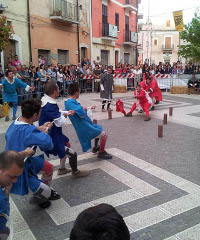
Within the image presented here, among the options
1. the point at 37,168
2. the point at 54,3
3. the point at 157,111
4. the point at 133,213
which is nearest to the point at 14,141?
the point at 37,168

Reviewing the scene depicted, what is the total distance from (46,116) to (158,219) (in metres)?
2.05

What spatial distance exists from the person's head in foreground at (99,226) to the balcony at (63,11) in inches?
712

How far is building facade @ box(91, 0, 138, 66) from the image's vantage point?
22.9 meters

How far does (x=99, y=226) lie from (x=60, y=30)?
18962 millimetres

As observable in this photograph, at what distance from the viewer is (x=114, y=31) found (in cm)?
2472

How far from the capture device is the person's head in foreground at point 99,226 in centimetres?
102

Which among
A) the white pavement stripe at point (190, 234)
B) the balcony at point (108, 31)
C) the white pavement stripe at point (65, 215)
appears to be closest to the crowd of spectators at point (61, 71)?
the balcony at point (108, 31)

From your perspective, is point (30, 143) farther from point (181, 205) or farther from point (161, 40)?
point (161, 40)

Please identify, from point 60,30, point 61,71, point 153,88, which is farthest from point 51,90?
point 60,30

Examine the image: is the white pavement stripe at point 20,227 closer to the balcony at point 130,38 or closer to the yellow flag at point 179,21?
the yellow flag at point 179,21

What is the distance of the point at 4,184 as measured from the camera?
7.31 feet

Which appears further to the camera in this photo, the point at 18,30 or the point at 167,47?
the point at 167,47

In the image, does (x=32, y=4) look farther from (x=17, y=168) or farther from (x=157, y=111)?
(x=17, y=168)

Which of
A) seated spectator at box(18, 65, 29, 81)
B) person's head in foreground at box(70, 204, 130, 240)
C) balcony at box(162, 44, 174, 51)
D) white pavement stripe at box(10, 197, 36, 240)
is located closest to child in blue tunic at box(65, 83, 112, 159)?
white pavement stripe at box(10, 197, 36, 240)
